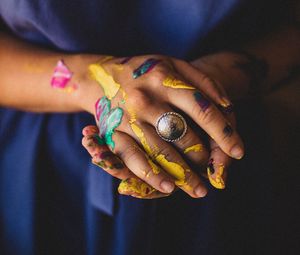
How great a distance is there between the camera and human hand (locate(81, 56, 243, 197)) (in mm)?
480

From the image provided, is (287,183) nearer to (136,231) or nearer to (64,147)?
(136,231)

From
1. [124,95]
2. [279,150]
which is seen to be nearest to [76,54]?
[124,95]

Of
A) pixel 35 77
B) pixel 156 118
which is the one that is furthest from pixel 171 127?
pixel 35 77

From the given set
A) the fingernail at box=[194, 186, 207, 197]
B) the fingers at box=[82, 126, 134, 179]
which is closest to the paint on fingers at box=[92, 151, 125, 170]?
the fingers at box=[82, 126, 134, 179]

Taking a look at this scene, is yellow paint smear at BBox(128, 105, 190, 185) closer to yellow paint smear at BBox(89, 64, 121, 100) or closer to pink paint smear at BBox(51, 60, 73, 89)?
yellow paint smear at BBox(89, 64, 121, 100)

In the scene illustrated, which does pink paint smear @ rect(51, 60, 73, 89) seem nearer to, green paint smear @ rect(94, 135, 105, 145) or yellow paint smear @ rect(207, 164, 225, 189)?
green paint smear @ rect(94, 135, 105, 145)

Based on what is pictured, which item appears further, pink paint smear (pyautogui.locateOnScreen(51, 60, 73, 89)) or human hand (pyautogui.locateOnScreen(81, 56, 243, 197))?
pink paint smear (pyautogui.locateOnScreen(51, 60, 73, 89))

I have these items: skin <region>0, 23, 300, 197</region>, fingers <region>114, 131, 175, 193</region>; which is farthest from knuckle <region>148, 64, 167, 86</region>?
fingers <region>114, 131, 175, 193</region>

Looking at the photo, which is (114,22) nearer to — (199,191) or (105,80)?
(105,80)

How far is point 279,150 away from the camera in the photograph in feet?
2.51

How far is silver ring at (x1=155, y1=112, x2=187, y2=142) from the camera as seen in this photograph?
1.60ft

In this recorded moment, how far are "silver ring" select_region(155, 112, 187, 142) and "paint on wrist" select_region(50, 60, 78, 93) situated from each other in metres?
0.19

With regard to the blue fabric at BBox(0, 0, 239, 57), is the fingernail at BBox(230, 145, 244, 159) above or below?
below

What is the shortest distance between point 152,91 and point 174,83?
0.03m
